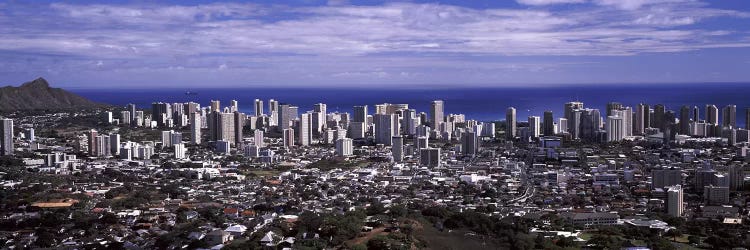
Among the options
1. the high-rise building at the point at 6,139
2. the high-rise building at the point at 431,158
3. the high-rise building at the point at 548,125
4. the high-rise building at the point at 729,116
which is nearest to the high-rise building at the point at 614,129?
the high-rise building at the point at 548,125

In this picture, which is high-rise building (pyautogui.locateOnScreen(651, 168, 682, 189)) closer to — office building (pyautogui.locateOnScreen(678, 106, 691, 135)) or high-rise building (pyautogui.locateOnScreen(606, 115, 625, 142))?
high-rise building (pyautogui.locateOnScreen(606, 115, 625, 142))

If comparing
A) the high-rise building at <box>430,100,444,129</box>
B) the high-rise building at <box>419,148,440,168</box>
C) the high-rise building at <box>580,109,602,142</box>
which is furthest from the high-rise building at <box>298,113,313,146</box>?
the high-rise building at <box>580,109,602,142</box>

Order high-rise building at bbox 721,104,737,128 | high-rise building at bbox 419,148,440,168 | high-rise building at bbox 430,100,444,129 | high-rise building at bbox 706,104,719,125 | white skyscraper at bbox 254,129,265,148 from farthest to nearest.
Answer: high-rise building at bbox 430,100,444,129 → high-rise building at bbox 706,104,719,125 → high-rise building at bbox 721,104,737,128 → white skyscraper at bbox 254,129,265,148 → high-rise building at bbox 419,148,440,168

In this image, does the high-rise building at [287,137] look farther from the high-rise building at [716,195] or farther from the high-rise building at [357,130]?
the high-rise building at [716,195]

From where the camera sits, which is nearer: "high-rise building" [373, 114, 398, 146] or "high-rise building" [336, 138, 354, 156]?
"high-rise building" [336, 138, 354, 156]

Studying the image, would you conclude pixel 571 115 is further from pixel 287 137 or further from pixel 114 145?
Answer: pixel 114 145

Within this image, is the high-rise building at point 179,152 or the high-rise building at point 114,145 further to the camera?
the high-rise building at point 114,145

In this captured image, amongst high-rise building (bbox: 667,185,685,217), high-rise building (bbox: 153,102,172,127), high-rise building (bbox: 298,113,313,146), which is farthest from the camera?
high-rise building (bbox: 153,102,172,127)
